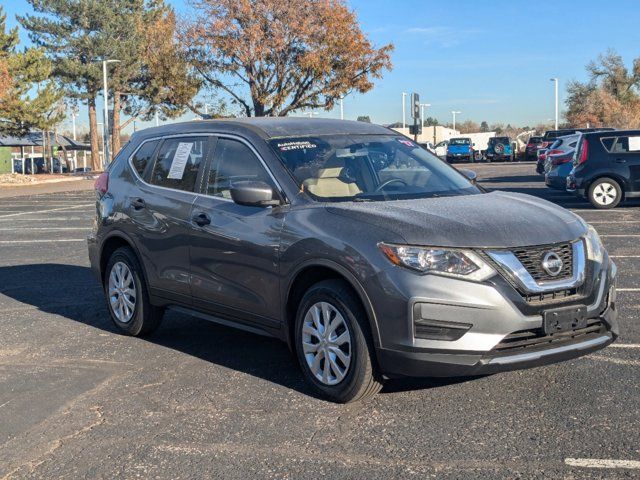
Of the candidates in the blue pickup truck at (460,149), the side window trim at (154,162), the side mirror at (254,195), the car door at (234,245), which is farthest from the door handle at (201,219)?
the blue pickup truck at (460,149)

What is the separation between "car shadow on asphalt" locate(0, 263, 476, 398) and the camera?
550cm

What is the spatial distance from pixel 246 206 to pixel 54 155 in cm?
7385

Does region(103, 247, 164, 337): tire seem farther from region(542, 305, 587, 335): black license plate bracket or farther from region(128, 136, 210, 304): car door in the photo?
region(542, 305, 587, 335): black license plate bracket

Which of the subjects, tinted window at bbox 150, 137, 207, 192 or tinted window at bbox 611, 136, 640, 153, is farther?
tinted window at bbox 611, 136, 640, 153

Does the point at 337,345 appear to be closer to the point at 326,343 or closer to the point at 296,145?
the point at 326,343

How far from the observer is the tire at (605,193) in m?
17.1

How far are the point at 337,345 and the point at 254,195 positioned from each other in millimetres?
1091

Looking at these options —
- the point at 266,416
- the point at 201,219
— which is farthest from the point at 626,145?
the point at 266,416

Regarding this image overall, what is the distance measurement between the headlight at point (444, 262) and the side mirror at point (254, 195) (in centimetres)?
109

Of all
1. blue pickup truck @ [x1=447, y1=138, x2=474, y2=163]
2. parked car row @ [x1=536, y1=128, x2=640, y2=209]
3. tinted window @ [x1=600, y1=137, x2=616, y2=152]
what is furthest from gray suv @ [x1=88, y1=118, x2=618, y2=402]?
blue pickup truck @ [x1=447, y1=138, x2=474, y2=163]

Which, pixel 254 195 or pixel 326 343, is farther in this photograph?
pixel 254 195

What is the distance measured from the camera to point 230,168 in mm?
5766

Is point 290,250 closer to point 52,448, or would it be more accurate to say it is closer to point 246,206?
point 246,206

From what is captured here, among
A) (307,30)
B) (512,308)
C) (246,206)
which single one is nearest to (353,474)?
(512,308)
